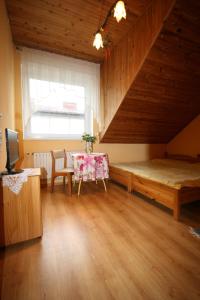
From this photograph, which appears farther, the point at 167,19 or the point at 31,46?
the point at 31,46

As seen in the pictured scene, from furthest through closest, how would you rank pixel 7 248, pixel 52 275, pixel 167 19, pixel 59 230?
pixel 167 19 < pixel 59 230 < pixel 7 248 < pixel 52 275

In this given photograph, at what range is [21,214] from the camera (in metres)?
1.47

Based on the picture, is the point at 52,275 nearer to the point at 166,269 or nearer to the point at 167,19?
the point at 166,269

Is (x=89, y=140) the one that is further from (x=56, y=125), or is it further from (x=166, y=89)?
(x=166, y=89)

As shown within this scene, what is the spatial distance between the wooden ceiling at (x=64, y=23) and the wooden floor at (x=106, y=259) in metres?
2.87

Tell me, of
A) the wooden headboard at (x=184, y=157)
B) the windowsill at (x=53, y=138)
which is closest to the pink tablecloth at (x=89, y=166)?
the windowsill at (x=53, y=138)

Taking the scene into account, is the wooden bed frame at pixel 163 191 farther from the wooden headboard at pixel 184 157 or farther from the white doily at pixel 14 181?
the wooden headboard at pixel 184 157

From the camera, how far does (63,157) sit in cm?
317

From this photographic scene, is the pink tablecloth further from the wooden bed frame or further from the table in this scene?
the wooden bed frame

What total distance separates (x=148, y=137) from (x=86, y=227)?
3.08 m

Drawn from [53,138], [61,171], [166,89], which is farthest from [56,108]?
[166,89]

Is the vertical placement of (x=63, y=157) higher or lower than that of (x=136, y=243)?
higher

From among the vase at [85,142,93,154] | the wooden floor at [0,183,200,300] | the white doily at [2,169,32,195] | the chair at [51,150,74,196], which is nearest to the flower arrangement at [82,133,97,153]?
the vase at [85,142,93,154]

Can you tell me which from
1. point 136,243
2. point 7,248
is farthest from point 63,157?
point 136,243
